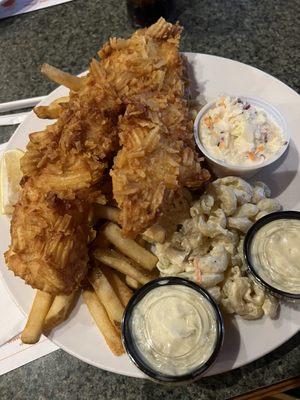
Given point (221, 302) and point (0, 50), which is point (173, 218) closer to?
point (221, 302)

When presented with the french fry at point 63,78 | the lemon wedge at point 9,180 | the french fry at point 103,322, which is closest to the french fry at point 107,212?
the french fry at point 103,322

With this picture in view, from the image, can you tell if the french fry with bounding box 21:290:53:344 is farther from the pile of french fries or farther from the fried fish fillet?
the fried fish fillet

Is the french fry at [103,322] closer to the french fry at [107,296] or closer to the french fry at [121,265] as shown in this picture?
the french fry at [107,296]

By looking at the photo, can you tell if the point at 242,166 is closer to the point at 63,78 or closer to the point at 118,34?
the point at 63,78

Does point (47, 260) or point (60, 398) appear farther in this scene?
point (60, 398)

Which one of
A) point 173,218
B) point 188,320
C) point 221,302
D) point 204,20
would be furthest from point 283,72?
point 188,320

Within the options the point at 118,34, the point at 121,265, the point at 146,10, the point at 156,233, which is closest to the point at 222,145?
the point at 156,233
